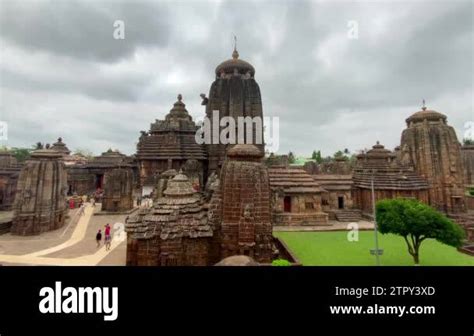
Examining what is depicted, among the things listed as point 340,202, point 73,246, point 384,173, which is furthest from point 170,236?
point 384,173

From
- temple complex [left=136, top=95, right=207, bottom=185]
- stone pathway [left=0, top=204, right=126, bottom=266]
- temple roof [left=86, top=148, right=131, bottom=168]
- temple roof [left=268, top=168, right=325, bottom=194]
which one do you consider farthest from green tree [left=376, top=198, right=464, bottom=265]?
temple roof [left=86, top=148, right=131, bottom=168]

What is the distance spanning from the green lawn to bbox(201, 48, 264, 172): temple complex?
45.4ft

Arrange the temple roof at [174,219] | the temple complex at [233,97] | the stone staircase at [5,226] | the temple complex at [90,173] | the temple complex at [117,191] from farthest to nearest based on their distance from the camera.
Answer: the temple complex at [90,173], the temple complex at [233,97], the temple complex at [117,191], the stone staircase at [5,226], the temple roof at [174,219]

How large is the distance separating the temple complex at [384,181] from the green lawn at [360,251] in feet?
28.7

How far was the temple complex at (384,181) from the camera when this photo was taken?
89.7ft

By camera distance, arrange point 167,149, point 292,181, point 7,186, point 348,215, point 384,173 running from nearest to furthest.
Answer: point 292,181 → point 348,215 → point 384,173 → point 7,186 → point 167,149

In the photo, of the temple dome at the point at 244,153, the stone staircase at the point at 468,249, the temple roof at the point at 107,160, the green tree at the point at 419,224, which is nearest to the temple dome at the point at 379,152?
the stone staircase at the point at 468,249

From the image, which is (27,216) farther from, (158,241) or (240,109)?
(240,109)

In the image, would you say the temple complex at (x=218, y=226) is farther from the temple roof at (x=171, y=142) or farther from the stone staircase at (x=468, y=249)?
the temple roof at (x=171, y=142)

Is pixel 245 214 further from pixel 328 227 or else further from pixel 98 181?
pixel 98 181

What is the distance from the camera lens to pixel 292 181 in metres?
26.7

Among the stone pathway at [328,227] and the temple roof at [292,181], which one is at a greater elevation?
Result: the temple roof at [292,181]

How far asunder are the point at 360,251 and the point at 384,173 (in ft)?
53.3
